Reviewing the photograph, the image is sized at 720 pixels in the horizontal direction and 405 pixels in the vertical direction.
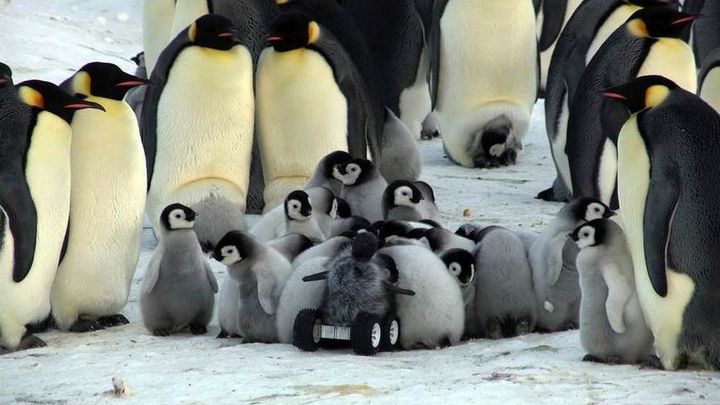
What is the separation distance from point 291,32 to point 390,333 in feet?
8.56

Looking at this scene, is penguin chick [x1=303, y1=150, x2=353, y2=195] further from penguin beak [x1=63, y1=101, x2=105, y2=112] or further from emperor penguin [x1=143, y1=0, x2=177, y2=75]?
emperor penguin [x1=143, y1=0, x2=177, y2=75]

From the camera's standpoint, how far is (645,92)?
15.2 ft

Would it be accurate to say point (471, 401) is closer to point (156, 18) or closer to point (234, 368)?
point (234, 368)

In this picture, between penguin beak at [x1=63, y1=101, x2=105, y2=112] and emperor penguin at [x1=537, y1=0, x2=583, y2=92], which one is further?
emperor penguin at [x1=537, y1=0, x2=583, y2=92]

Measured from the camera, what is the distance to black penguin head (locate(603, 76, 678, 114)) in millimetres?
4621

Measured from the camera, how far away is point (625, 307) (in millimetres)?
4516

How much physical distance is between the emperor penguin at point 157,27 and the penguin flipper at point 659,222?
5.19 metres

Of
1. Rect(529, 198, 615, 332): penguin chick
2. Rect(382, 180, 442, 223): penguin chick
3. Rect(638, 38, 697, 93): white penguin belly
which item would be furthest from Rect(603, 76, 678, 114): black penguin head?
Rect(638, 38, 697, 93): white penguin belly

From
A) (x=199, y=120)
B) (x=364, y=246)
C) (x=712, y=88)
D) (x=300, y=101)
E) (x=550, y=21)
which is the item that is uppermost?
(x=550, y=21)

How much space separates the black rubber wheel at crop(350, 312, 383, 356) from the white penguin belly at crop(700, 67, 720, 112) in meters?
3.48

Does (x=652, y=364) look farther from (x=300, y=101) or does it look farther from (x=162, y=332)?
(x=300, y=101)

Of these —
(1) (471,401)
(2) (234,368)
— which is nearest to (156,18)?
(2) (234,368)

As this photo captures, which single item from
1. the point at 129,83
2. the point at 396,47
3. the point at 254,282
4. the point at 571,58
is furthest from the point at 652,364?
the point at 396,47

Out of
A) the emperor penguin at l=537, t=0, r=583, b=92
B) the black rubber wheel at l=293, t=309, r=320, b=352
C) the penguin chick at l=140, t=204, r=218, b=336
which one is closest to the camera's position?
the black rubber wheel at l=293, t=309, r=320, b=352
